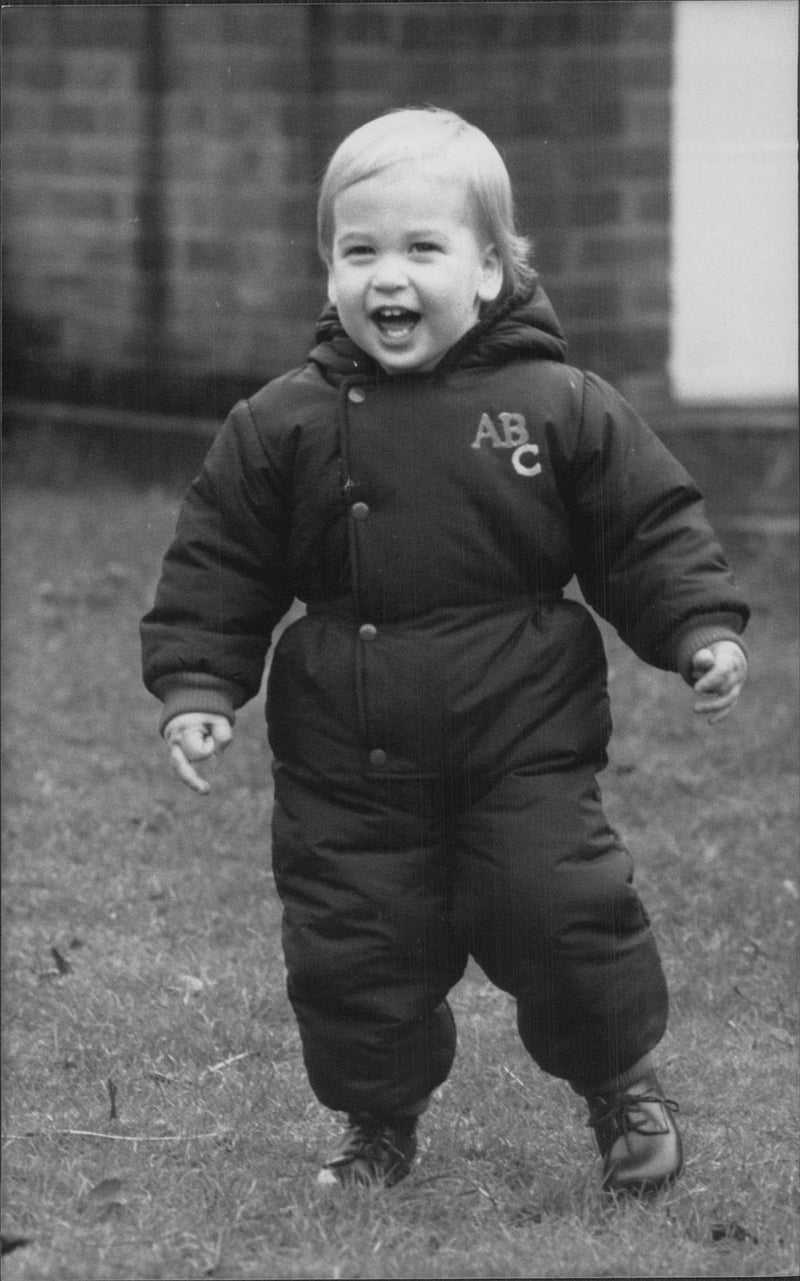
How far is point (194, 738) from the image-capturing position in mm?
3289

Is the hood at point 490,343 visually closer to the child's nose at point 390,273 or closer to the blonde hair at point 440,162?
the blonde hair at point 440,162

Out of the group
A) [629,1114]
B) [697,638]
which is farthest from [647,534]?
[629,1114]

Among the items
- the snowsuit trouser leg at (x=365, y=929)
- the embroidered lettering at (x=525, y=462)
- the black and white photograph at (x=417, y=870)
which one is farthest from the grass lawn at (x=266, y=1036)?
the embroidered lettering at (x=525, y=462)

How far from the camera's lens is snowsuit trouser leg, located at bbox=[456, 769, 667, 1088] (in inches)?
128

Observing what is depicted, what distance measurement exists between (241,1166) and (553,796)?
0.82 m

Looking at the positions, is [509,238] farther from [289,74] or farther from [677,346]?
[289,74]

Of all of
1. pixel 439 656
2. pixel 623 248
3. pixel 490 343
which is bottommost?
pixel 623 248

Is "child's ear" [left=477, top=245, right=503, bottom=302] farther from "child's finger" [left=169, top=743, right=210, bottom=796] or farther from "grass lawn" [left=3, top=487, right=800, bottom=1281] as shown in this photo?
"grass lawn" [left=3, top=487, right=800, bottom=1281]

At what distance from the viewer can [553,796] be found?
3271 mm

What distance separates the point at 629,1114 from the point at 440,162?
58.3 inches

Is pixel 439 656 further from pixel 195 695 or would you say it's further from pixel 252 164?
pixel 252 164

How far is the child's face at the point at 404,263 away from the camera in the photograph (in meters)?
3.22

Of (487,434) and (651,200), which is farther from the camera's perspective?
(651,200)

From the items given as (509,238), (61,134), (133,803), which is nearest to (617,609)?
(509,238)
